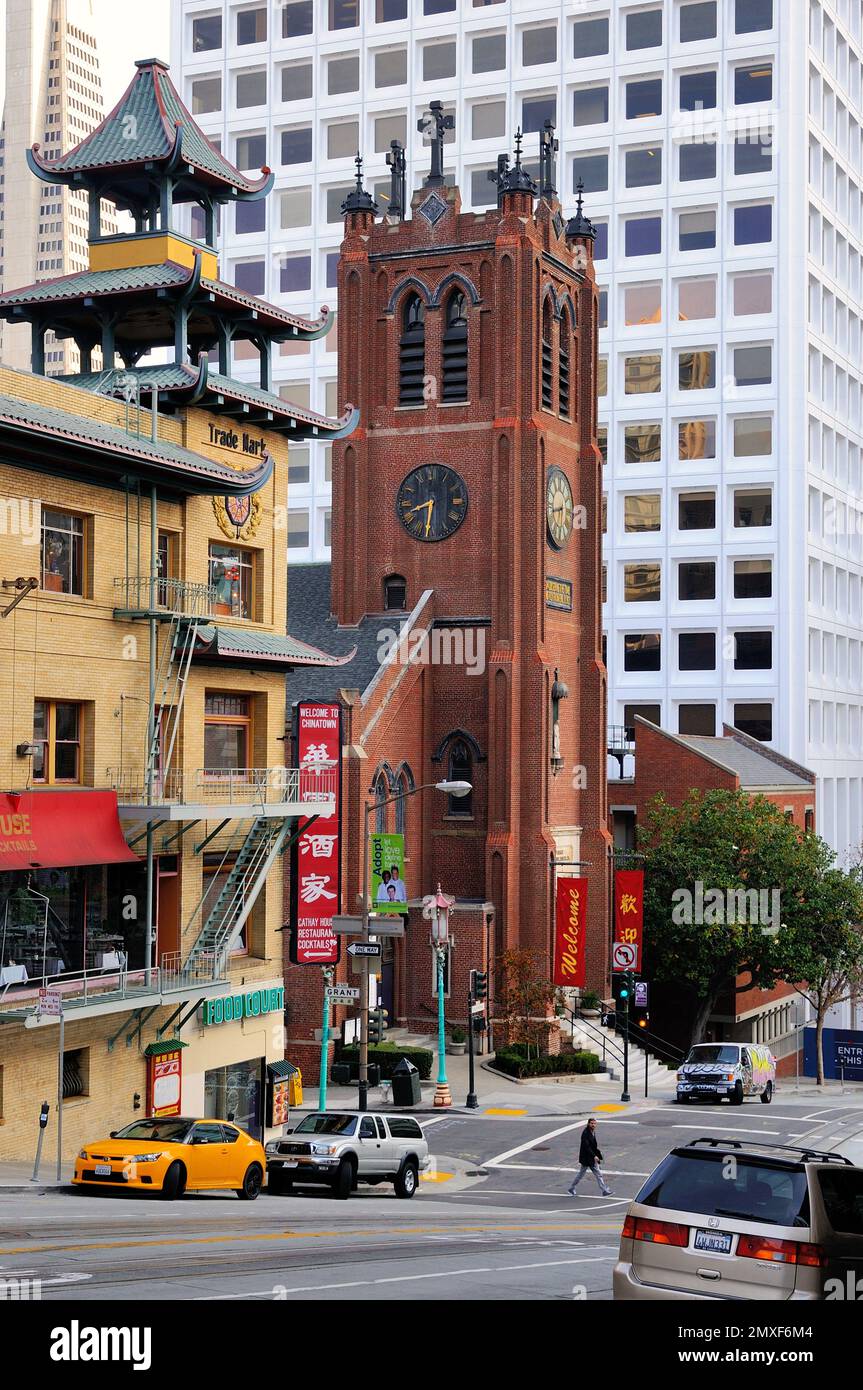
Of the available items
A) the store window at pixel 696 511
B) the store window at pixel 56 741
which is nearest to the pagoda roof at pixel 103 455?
the store window at pixel 56 741

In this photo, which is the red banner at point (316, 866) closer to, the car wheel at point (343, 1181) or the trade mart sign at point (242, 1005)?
the trade mart sign at point (242, 1005)

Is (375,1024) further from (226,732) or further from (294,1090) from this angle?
(226,732)

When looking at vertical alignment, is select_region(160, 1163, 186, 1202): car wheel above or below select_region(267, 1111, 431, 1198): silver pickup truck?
above

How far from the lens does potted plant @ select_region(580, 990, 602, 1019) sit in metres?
55.4

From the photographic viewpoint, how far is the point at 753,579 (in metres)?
79.4

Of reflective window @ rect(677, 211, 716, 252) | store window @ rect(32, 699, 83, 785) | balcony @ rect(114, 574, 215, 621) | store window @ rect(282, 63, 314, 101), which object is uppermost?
store window @ rect(282, 63, 314, 101)

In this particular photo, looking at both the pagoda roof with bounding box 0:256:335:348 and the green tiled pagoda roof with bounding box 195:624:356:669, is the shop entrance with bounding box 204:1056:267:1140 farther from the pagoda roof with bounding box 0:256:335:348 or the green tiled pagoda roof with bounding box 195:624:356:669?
the pagoda roof with bounding box 0:256:335:348

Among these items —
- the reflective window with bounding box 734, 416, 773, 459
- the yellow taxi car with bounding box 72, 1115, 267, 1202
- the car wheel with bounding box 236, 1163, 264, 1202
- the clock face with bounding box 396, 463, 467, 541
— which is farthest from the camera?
the reflective window with bounding box 734, 416, 773, 459

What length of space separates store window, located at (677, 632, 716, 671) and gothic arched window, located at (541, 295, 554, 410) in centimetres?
2614

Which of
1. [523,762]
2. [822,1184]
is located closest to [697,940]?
[523,762]

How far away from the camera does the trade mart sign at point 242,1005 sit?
33594 mm

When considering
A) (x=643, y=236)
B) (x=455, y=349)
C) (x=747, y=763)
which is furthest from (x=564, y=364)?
(x=643, y=236)

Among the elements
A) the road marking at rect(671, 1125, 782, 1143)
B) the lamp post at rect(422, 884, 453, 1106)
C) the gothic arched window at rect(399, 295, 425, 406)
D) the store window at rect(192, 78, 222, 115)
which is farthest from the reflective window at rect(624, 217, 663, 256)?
the road marking at rect(671, 1125, 782, 1143)

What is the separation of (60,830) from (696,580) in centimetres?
5619
